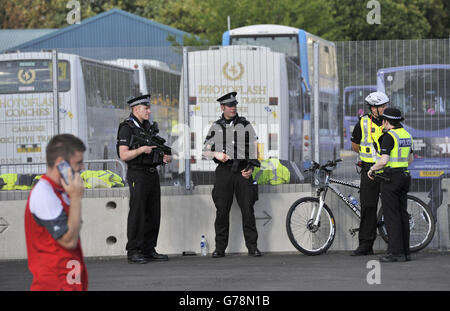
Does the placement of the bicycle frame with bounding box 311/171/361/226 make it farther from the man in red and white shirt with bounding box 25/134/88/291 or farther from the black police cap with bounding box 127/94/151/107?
the man in red and white shirt with bounding box 25/134/88/291

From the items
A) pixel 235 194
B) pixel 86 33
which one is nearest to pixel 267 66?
pixel 235 194

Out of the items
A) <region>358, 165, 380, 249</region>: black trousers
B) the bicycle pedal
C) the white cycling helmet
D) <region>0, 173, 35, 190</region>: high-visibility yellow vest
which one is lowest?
the bicycle pedal

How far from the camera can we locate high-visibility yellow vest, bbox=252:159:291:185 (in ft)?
38.9

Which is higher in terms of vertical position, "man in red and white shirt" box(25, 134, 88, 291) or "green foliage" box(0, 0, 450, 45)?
"green foliage" box(0, 0, 450, 45)

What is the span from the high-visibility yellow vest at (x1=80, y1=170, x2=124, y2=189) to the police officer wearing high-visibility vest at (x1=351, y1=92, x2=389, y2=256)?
10.1 ft

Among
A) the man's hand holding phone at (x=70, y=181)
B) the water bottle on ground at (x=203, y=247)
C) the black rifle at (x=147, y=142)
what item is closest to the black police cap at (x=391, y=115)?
the black rifle at (x=147, y=142)

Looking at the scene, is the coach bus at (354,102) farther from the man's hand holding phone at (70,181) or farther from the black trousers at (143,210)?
the man's hand holding phone at (70,181)

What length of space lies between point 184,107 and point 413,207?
3111 millimetres

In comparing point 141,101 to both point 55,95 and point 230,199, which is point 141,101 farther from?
point 55,95

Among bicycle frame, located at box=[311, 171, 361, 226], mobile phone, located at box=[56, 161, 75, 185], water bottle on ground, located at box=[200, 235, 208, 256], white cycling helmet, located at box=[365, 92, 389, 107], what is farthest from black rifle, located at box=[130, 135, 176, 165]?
mobile phone, located at box=[56, 161, 75, 185]

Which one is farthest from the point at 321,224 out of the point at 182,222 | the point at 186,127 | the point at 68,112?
the point at 68,112

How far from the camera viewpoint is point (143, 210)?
421 inches

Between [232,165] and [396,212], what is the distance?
2.03 meters

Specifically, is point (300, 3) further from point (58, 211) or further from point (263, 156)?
point (58, 211)
